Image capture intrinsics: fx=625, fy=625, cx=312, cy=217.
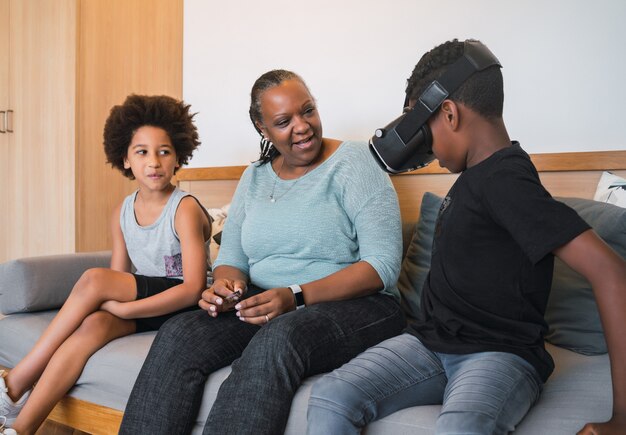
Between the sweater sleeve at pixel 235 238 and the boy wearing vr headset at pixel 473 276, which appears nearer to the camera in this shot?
the boy wearing vr headset at pixel 473 276

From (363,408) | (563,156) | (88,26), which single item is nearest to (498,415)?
(363,408)

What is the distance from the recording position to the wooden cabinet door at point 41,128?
9.59ft

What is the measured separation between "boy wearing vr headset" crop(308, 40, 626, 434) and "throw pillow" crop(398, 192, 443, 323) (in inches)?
17.5

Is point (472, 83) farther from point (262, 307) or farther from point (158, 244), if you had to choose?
point (158, 244)

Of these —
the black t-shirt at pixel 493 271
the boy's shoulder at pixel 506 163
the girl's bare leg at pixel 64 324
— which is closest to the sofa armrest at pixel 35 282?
the girl's bare leg at pixel 64 324

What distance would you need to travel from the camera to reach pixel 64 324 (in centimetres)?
148

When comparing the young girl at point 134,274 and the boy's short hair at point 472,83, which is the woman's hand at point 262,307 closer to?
the young girl at point 134,274

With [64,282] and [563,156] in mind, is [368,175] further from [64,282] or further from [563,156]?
[64,282]

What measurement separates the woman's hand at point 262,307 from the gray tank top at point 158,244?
48 centimetres

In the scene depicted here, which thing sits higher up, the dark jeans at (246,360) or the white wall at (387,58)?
the white wall at (387,58)

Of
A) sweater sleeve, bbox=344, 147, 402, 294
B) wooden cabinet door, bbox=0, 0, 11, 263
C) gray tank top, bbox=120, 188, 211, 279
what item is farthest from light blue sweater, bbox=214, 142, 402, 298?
wooden cabinet door, bbox=0, 0, 11, 263

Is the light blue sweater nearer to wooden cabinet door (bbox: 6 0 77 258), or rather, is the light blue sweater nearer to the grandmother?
the grandmother

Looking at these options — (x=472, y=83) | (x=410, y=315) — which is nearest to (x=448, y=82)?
(x=472, y=83)

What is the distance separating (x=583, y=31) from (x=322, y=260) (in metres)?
0.93
